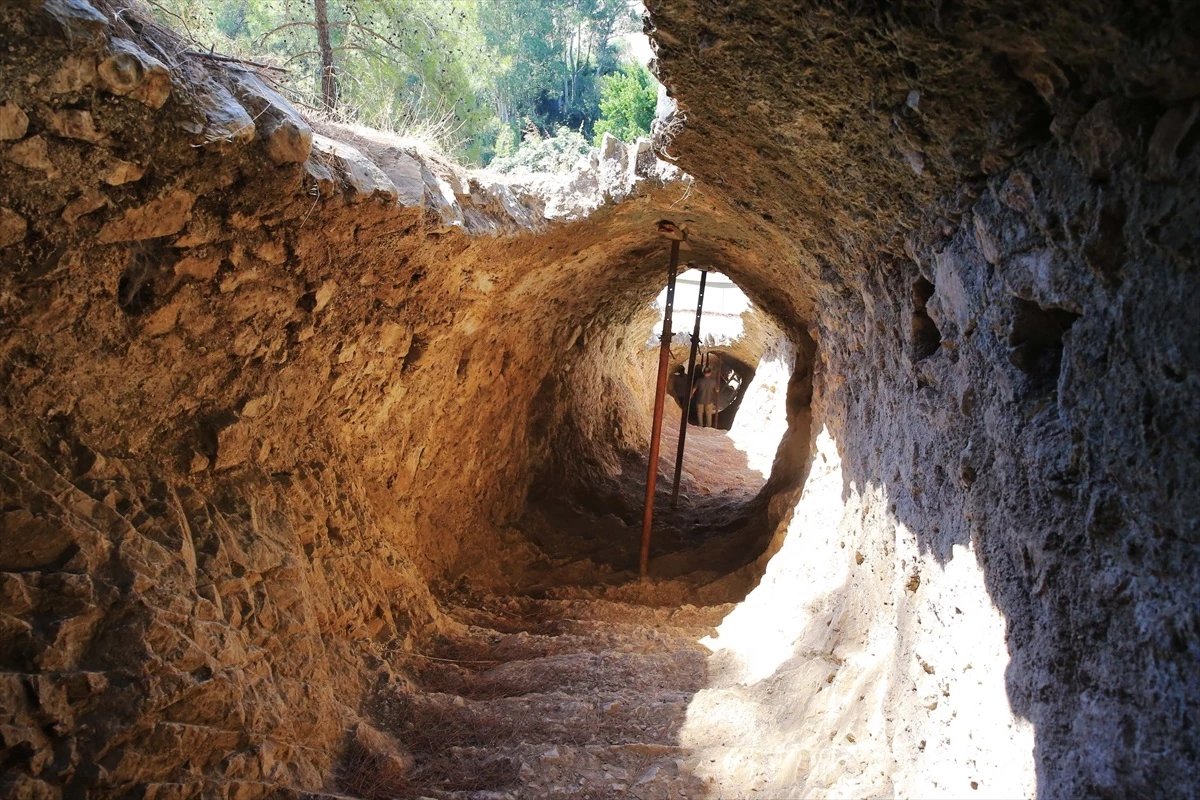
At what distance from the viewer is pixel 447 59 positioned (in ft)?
31.0

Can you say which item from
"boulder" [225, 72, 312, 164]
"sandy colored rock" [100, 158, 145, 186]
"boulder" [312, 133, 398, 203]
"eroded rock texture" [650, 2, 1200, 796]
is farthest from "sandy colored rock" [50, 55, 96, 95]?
"eroded rock texture" [650, 2, 1200, 796]

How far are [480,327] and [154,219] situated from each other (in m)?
2.92

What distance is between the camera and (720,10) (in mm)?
2512

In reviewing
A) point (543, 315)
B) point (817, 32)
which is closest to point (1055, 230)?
point (817, 32)

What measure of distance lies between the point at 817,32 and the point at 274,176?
2289 mm

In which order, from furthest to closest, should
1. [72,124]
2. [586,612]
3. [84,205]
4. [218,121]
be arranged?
[586,612] < [218,121] < [84,205] < [72,124]

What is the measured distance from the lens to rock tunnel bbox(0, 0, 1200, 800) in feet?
5.80

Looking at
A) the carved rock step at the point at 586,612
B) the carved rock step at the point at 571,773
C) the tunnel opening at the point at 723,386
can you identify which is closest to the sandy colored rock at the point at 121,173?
the carved rock step at the point at 571,773

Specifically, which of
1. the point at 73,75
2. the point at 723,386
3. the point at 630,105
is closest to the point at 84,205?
the point at 73,75

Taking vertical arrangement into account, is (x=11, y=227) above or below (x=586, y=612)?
above

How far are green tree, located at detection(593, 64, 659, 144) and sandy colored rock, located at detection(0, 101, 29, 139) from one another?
17998mm

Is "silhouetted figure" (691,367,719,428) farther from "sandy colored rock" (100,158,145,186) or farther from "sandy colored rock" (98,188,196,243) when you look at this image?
"sandy colored rock" (100,158,145,186)

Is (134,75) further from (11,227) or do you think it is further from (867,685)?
(867,685)

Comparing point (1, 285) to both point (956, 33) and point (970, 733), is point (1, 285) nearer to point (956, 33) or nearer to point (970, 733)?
point (956, 33)
